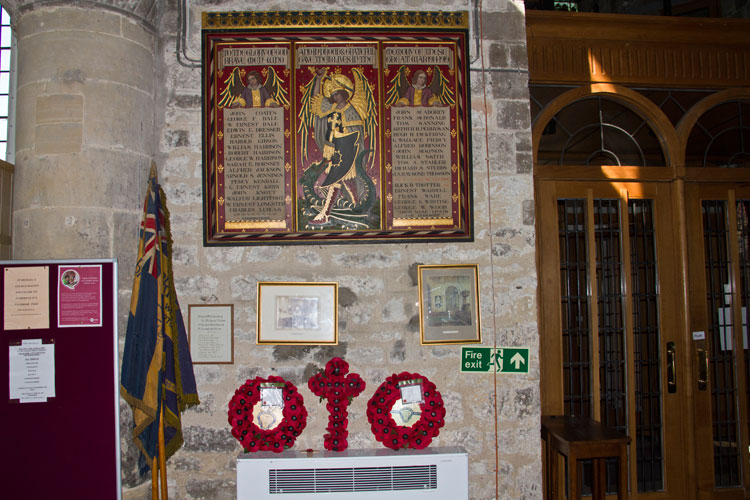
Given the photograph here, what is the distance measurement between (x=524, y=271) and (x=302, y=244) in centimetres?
144

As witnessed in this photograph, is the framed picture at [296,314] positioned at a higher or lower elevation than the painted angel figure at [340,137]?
lower

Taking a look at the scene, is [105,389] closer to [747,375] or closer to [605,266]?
[605,266]

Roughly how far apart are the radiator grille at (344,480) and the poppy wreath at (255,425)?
16 centimetres

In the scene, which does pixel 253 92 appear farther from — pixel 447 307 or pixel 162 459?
pixel 162 459

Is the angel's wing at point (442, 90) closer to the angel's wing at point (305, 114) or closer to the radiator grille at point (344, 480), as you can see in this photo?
the angel's wing at point (305, 114)

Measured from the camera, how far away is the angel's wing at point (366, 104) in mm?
3166

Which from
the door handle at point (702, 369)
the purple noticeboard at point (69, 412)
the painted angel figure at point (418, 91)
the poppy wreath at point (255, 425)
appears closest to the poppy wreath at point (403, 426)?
the poppy wreath at point (255, 425)

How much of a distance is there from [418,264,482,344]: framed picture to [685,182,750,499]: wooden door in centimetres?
166

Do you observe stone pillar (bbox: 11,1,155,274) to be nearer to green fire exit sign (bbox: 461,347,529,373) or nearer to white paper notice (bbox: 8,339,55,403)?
white paper notice (bbox: 8,339,55,403)

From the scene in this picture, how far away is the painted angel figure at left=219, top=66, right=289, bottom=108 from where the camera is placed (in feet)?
10.3

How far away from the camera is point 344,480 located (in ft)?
9.04

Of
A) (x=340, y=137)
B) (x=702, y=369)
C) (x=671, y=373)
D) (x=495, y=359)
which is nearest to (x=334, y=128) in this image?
(x=340, y=137)

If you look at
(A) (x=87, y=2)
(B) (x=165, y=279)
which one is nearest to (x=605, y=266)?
(B) (x=165, y=279)

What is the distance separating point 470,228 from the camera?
124 inches
